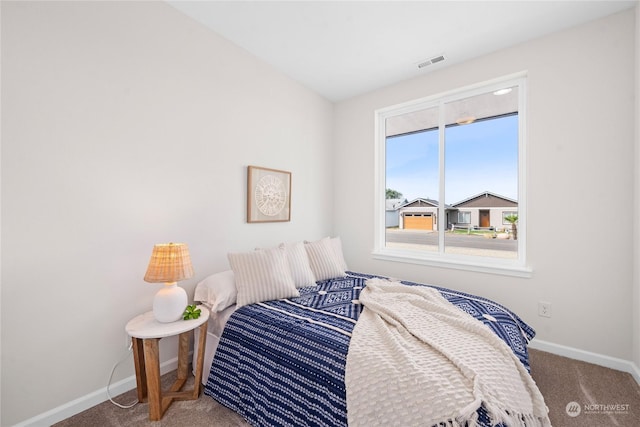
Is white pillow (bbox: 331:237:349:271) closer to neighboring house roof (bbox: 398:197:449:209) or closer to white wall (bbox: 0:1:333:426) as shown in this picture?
white wall (bbox: 0:1:333:426)

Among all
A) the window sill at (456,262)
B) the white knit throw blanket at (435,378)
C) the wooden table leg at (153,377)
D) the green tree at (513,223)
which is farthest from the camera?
the green tree at (513,223)

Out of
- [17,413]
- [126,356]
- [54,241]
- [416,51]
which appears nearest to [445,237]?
[416,51]

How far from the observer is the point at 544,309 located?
2424 millimetres

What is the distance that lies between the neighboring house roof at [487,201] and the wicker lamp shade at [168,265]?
2.75 m

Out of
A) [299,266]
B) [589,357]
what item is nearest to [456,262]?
[589,357]

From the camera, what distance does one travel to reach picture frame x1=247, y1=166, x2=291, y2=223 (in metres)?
2.72

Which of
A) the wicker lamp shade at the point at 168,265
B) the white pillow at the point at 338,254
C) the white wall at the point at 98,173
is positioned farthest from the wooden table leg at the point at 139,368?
the white pillow at the point at 338,254

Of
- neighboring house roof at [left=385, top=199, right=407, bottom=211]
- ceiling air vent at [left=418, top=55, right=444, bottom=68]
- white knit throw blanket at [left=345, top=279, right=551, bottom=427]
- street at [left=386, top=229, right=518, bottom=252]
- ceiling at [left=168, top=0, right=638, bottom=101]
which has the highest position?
ceiling at [left=168, top=0, right=638, bottom=101]

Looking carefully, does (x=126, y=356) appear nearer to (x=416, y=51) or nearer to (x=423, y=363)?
(x=423, y=363)

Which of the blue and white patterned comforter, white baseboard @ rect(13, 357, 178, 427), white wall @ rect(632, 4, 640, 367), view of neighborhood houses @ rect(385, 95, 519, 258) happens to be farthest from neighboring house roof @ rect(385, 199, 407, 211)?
white baseboard @ rect(13, 357, 178, 427)

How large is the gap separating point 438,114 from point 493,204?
1.17m

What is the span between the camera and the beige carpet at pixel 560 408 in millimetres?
1608

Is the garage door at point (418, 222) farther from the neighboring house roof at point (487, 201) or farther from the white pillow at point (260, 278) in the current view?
the white pillow at point (260, 278)

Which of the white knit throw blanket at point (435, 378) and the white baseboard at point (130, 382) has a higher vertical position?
the white knit throw blanket at point (435, 378)
